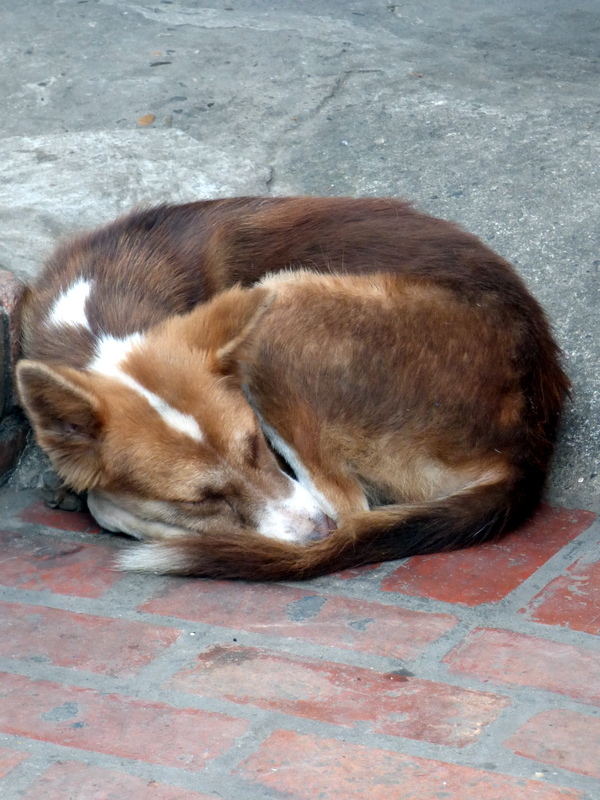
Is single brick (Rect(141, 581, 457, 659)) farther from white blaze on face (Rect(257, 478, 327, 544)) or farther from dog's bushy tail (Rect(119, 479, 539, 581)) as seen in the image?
white blaze on face (Rect(257, 478, 327, 544))

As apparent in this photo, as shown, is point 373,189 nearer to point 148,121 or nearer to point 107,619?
point 148,121

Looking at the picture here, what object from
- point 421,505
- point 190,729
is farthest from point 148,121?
point 190,729

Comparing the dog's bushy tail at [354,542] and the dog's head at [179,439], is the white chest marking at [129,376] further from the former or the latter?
the dog's bushy tail at [354,542]

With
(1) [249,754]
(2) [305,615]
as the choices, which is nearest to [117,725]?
(1) [249,754]

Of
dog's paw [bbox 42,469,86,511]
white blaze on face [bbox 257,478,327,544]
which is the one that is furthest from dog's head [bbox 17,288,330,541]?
dog's paw [bbox 42,469,86,511]

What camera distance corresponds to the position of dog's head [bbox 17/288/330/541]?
123 inches

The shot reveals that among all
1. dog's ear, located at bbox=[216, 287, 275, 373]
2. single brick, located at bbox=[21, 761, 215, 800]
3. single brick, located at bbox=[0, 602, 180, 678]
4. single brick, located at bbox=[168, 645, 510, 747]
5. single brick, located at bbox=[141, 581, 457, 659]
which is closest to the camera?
single brick, located at bbox=[21, 761, 215, 800]

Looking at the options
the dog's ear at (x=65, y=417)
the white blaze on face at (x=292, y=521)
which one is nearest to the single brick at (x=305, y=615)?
the white blaze on face at (x=292, y=521)

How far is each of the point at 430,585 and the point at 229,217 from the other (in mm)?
1729

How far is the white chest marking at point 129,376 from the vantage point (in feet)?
10.3

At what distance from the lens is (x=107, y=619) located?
8.91 feet

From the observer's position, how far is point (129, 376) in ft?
10.6

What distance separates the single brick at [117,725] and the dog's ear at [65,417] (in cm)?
92

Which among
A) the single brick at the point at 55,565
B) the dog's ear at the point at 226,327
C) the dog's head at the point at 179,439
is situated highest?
the dog's ear at the point at 226,327
